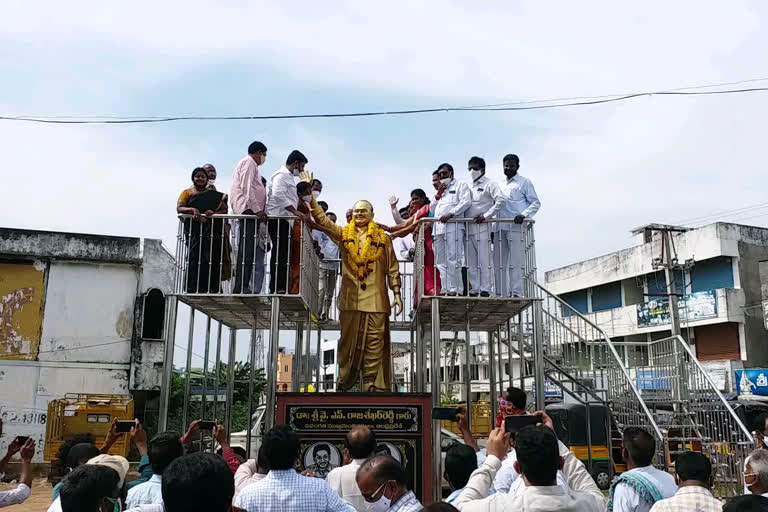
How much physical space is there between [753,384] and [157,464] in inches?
1055

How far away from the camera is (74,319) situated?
72.9 ft

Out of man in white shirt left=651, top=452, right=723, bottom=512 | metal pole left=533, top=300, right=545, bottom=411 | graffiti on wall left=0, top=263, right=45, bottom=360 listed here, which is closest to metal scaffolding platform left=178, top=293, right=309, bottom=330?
metal pole left=533, top=300, right=545, bottom=411

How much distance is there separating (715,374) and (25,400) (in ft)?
86.7

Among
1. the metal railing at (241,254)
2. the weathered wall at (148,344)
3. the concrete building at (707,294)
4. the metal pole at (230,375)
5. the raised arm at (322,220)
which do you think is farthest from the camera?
the concrete building at (707,294)

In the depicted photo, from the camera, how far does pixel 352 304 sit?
9492 millimetres

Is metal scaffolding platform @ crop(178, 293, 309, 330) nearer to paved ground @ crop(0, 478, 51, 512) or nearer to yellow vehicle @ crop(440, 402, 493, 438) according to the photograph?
paved ground @ crop(0, 478, 51, 512)

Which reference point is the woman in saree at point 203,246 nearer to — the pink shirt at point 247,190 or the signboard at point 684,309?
the pink shirt at point 247,190

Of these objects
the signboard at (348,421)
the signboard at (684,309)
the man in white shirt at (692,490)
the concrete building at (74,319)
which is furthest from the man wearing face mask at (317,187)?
the signboard at (684,309)

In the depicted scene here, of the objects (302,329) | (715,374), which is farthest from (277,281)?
(715,374)

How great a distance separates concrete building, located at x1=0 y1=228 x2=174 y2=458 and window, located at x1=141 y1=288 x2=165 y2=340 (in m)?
0.03

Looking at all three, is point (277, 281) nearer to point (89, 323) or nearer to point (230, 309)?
point (230, 309)

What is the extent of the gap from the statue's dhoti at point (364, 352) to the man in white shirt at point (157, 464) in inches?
209

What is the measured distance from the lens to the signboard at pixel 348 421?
769 centimetres

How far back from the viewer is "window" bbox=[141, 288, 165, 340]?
22.9m
